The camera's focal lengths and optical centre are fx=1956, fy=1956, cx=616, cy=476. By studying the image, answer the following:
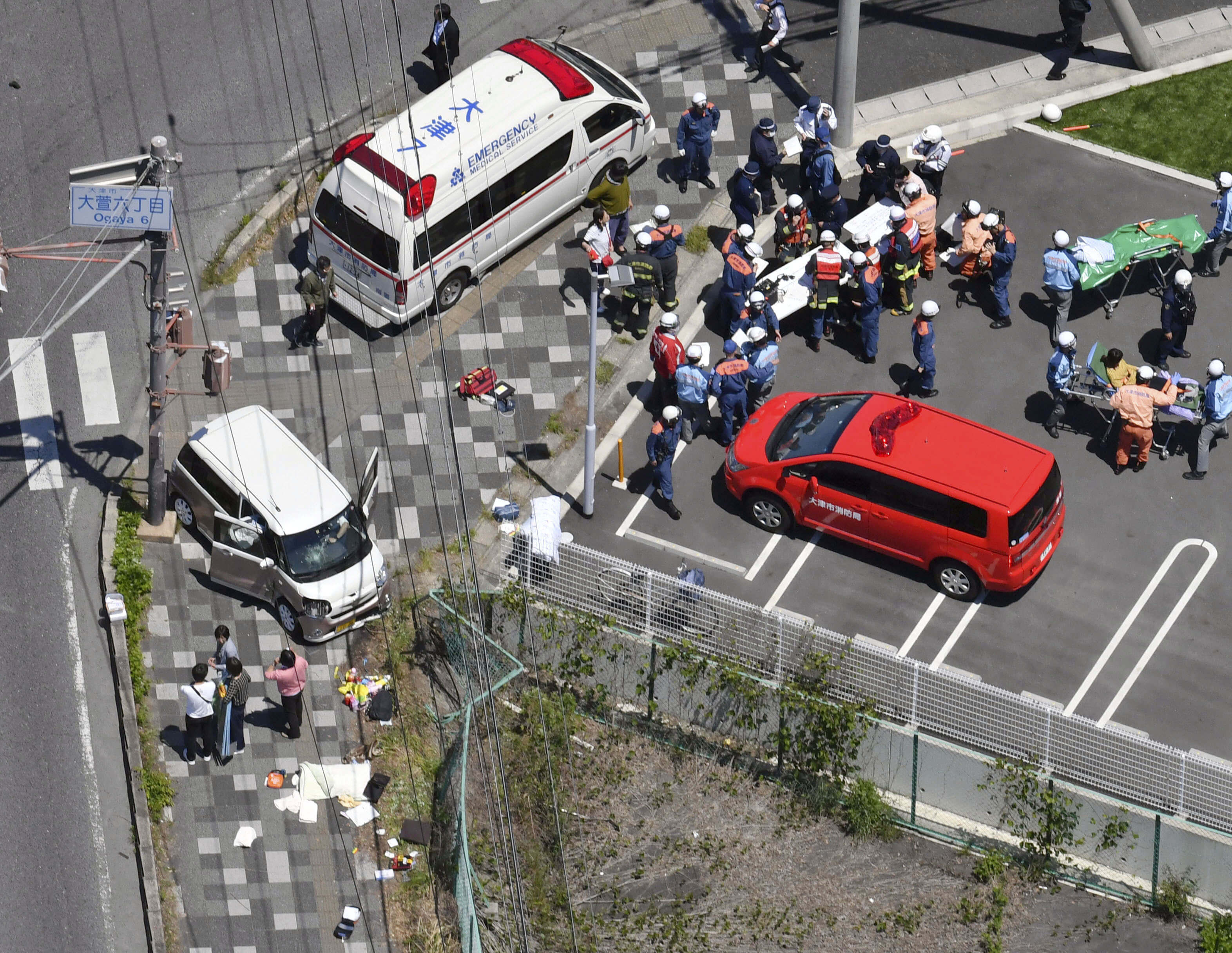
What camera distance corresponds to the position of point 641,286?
27.2 m

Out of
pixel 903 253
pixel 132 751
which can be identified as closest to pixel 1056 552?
pixel 903 253

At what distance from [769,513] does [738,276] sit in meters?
3.55

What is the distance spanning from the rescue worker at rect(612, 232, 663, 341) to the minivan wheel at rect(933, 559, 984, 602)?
578 centimetres

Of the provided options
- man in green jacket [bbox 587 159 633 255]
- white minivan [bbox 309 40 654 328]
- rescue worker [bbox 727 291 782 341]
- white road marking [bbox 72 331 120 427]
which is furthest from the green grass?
white road marking [bbox 72 331 120 427]

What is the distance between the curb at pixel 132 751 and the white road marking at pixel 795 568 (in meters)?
8.02

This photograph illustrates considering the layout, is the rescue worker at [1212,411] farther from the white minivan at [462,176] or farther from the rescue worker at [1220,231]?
the white minivan at [462,176]

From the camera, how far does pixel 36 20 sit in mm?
30500

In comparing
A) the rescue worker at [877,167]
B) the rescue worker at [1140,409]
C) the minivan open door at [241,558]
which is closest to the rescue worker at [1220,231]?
the rescue worker at [1140,409]

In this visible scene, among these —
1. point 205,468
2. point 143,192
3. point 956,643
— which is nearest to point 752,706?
point 956,643

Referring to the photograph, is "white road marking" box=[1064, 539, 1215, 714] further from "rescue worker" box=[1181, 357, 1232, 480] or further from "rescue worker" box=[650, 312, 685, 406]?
"rescue worker" box=[650, 312, 685, 406]

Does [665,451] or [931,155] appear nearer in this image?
[665,451]

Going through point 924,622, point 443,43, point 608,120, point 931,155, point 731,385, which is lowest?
point 924,622

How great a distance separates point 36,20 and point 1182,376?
1811cm

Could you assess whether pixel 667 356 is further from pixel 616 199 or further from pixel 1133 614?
pixel 1133 614
